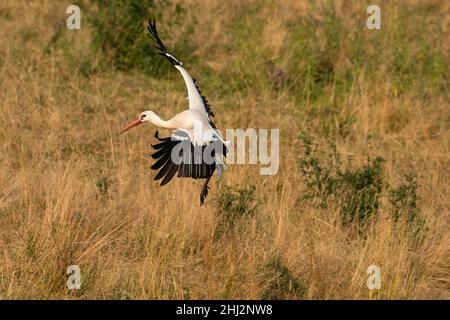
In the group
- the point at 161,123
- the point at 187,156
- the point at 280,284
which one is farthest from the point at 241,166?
the point at 280,284

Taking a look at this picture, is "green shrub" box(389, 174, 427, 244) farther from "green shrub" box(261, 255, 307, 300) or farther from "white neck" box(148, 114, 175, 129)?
"white neck" box(148, 114, 175, 129)

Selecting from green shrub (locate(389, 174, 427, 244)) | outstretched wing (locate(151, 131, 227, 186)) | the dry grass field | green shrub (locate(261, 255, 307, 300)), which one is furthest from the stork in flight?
green shrub (locate(389, 174, 427, 244))

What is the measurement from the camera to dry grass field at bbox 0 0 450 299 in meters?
5.15

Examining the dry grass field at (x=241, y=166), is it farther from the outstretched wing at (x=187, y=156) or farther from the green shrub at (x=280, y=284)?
the outstretched wing at (x=187, y=156)

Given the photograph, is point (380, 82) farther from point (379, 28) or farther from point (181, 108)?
point (181, 108)

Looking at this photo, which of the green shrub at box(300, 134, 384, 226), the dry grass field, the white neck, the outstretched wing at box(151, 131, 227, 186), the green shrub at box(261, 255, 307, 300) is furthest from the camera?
the green shrub at box(300, 134, 384, 226)

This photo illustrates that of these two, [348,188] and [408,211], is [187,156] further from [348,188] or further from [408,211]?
[408,211]

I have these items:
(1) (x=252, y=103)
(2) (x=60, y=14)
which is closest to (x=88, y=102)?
(1) (x=252, y=103)

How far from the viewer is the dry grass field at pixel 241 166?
203 inches

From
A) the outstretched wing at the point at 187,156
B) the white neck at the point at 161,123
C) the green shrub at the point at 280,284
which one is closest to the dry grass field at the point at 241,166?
the green shrub at the point at 280,284

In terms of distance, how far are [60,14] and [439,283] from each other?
19.2ft

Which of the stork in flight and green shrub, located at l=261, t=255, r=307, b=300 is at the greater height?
the stork in flight

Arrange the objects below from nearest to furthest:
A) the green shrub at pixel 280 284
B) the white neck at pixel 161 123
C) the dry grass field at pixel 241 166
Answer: the green shrub at pixel 280 284 → the dry grass field at pixel 241 166 → the white neck at pixel 161 123

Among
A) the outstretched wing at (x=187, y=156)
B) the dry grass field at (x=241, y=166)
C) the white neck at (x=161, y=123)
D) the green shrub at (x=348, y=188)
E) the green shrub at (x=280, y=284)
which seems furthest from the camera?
the green shrub at (x=348, y=188)
